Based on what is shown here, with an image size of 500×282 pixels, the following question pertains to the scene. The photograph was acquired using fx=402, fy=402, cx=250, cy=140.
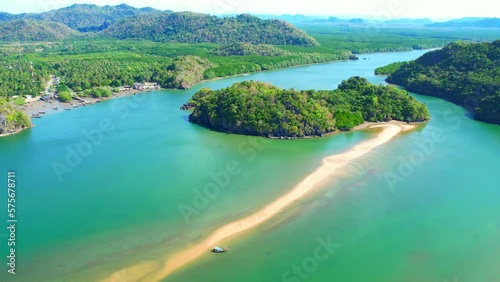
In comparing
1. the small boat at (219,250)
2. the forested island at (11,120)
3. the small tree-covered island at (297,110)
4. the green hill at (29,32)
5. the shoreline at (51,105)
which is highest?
the green hill at (29,32)

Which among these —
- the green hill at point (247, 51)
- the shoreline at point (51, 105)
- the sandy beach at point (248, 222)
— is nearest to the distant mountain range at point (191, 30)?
the green hill at point (247, 51)

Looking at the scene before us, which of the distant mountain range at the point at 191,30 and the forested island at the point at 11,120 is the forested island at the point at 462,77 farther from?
the distant mountain range at the point at 191,30

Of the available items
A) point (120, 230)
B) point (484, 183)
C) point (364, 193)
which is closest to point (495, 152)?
point (484, 183)

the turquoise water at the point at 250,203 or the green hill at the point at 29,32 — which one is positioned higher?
the green hill at the point at 29,32

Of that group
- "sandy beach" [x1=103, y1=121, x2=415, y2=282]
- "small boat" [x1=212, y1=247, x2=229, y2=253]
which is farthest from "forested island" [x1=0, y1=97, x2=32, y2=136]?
→ "small boat" [x1=212, y1=247, x2=229, y2=253]

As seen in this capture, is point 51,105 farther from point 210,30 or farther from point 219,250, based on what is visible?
point 210,30

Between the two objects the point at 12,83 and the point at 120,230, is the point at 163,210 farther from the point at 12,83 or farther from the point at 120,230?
the point at 12,83
